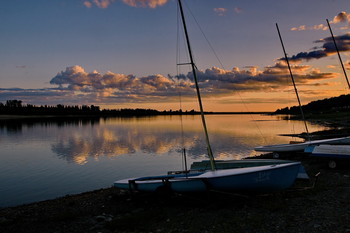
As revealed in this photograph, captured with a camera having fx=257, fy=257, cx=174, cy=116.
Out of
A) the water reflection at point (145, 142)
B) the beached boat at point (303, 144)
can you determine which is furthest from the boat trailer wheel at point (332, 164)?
the water reflection at point (145, 142)

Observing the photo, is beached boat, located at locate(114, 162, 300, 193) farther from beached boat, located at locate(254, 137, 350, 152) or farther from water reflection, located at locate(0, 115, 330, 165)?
water reflection, located at locate(0, 115, 330, 165)

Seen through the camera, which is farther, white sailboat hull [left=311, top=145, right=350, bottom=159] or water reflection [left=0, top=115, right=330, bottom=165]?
water reflection [left=0, top=115, right=330, bottom=165]

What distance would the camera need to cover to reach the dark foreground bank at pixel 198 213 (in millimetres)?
9133

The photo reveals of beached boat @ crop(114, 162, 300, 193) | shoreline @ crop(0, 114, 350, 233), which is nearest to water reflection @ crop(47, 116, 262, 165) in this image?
shoreline @ crop(0, 114, 350, 233)

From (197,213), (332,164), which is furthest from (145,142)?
(197,213)

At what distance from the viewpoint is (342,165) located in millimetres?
17516

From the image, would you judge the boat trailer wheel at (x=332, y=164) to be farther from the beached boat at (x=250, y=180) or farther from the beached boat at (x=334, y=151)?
the beached boat at (x=250, y=180)

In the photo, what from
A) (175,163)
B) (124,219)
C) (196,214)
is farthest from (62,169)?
(196,214)

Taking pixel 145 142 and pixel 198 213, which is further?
pixel 145 142

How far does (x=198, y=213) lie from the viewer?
35.3 feet

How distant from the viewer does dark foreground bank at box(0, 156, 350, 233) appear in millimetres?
9133

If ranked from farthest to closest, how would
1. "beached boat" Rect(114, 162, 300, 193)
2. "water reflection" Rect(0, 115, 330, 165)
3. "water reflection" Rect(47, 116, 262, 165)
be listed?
"water reflection" Rect(0, 115, 330, 165) → "water reflection" Rect(47, 116, 262, 165) → "beached boat" Rect(114, 162, 300, 193)

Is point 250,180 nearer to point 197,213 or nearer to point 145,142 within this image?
point 197,213

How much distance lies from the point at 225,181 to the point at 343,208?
455 cm
